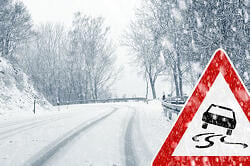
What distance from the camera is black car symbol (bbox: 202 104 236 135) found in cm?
203

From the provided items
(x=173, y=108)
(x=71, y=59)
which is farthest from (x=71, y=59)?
(x=173, y=108)

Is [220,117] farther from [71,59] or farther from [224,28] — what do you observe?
[71,59]

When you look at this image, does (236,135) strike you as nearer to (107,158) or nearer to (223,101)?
(223,101)

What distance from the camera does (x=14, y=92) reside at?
19.0m

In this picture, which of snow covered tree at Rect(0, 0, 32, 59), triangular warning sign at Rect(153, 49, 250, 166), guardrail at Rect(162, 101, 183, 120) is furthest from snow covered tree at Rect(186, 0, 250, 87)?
snow covered tree at Rect(0, 0, 32, 59)

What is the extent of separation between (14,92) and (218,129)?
19.7 m

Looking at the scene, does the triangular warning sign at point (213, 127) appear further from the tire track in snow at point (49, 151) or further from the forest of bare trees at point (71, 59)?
the forest of bare trees at point (71, 59)

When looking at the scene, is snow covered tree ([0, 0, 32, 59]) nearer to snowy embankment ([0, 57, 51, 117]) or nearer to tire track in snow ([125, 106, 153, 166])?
snowy embankment ([0, 57, 51, 117])

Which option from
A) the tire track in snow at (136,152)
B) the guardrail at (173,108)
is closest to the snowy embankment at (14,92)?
the guardrail at (173,108)

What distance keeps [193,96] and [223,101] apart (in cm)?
27

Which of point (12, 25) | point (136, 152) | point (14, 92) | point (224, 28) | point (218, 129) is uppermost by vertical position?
point (12, 25)

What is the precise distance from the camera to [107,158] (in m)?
4.64

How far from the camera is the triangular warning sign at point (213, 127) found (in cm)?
208

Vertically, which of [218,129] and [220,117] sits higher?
[220,117]
